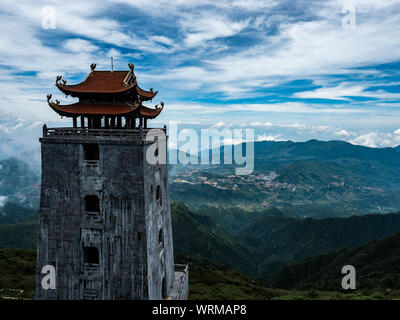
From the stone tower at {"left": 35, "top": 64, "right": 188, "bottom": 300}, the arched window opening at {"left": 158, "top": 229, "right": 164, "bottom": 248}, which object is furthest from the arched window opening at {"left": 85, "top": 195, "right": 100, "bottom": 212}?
the arched window opening at {"left": 158, "top": 229, "right": 164, "bottom": 248}

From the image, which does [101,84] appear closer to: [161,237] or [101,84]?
[101,84]

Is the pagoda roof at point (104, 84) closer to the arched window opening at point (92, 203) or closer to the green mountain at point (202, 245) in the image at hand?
the arched window opening at point (92, 203)

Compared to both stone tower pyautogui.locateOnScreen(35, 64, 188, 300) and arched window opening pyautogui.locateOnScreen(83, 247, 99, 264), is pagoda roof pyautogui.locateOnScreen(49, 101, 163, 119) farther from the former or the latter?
arched window opening pyautogui.locateOnScreen(83, 247, 99, 264)

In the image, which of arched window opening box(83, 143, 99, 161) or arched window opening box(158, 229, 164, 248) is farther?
arched window opening box(158, 229, 164, 248)

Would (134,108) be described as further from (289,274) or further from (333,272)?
(289,274)

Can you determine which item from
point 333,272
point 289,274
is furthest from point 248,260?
point 333,272

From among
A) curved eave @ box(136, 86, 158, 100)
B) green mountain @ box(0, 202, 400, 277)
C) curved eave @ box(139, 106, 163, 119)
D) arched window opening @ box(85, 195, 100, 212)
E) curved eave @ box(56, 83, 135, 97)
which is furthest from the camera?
green mountain @ box(0, 202, 400, 277)
